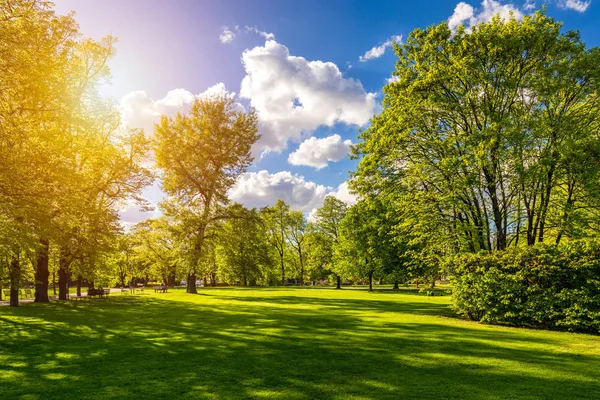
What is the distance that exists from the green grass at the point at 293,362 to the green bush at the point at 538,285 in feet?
3.99

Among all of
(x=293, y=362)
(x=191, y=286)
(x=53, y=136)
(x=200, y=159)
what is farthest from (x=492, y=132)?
(x=191, y=286)

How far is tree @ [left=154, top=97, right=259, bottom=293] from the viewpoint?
1537 inches

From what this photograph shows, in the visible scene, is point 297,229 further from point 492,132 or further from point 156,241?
point 492,132

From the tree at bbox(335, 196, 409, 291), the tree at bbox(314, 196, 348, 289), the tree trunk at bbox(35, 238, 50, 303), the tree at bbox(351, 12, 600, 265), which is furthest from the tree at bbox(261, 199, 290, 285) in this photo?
the tree at bbox(351, 12, 600, 265)

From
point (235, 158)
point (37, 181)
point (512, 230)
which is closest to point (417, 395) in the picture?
point (37, 181)

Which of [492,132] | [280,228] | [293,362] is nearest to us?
[293,362]

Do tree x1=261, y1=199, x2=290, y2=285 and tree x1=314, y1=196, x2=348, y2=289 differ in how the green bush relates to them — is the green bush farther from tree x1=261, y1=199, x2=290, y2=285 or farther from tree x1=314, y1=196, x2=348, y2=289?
tree x1=261, y1=199, x2=290, y2=285

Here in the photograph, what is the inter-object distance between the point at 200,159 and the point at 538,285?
3410cm

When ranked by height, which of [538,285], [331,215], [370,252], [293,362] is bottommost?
[293,362]

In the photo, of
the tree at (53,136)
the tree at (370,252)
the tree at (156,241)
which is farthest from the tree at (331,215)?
the tree at (53,136)

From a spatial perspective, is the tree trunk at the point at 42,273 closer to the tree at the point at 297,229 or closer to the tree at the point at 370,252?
the tree at the point at 370,252

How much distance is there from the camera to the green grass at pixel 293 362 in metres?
7.39

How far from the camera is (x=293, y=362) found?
31.7 ft

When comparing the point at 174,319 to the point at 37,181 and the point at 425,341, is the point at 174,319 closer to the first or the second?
the point at 37,181
